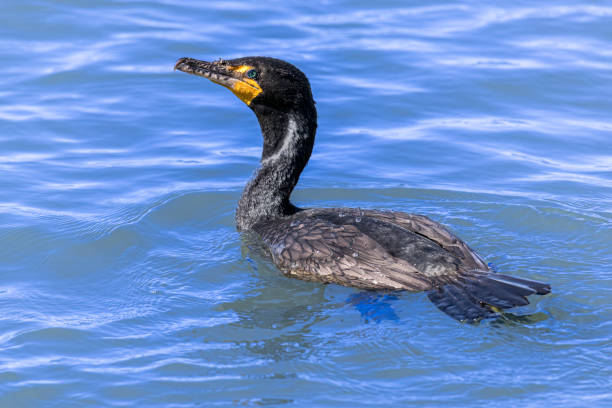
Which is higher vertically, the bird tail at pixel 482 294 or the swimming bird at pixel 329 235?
the swimming bird at pixel 329 235

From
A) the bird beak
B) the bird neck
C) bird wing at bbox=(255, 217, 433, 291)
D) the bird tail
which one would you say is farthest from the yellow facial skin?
the bird tail

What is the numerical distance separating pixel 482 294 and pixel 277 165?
2.45 metres

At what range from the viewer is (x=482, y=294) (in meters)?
6.04

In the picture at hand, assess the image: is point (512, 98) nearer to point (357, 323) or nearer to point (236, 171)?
point (236, 171)

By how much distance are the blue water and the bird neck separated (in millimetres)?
380

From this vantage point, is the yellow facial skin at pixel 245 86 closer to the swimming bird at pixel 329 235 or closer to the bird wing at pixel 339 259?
the swimming bird at pixel 329 235

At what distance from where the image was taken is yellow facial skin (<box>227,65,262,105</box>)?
7.43 meters

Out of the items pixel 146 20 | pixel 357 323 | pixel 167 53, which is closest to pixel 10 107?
pixel 167 53

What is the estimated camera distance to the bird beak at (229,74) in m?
7.45

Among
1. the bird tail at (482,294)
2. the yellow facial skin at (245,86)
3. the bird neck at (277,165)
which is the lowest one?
the bird tail at (482,294)

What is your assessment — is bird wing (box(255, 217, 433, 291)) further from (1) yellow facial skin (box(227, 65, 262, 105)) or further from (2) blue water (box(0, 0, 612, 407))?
(1) yellow facial skin (box(227, 65, 262, 105))

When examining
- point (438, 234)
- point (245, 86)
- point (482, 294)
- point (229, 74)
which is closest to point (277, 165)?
point (245, 86)

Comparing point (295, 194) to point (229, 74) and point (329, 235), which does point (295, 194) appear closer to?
point (229, 74)

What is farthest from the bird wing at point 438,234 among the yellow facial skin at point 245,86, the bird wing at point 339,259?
the yellow facial skin at point 245,86
